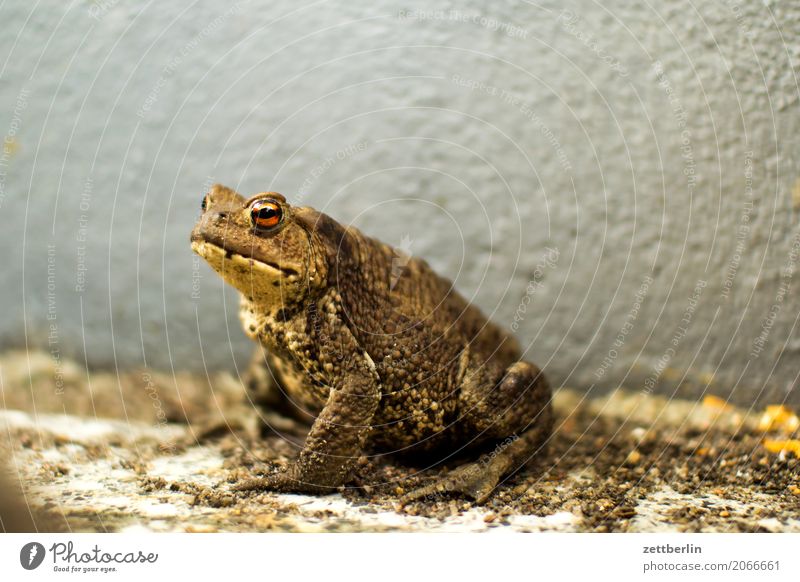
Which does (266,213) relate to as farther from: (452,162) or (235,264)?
(452,162)

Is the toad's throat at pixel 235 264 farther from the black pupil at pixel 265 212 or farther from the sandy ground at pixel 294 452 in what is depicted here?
the sandy ground at pixel 294 452

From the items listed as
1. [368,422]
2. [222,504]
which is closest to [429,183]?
[368,422]

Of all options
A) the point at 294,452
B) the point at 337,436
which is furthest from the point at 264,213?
the point at 294,452

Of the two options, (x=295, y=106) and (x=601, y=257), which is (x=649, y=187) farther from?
(x=295, y=106)

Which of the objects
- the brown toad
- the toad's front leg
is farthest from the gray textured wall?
the toad's front leg

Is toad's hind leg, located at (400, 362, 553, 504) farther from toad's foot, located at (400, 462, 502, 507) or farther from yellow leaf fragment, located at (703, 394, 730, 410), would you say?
yellow leaf fragment, located at (703, 394, 730, 410)

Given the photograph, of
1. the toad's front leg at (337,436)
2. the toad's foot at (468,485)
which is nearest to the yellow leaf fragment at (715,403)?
the toad's foot at (468,485)
